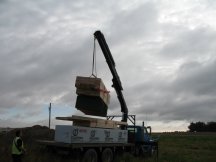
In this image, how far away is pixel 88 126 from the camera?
59.5 ft

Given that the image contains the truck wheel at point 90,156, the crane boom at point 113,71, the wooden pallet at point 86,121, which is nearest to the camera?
the truck wheel at point 90,156

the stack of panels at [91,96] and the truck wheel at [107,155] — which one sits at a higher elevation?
the stack of panels at [91,96]

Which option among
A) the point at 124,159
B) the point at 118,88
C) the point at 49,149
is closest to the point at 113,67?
the point at 118,88

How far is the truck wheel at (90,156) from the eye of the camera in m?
17.5

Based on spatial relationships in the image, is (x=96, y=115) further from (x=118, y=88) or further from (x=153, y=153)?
(x=153, y=153)

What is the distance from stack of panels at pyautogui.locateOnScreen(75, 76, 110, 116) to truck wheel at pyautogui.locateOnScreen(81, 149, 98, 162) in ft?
7.19

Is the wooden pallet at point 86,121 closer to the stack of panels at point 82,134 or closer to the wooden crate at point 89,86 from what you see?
the stack of panels at point 82,134

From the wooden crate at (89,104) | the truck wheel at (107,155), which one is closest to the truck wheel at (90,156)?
the truck wheel at (107,155)

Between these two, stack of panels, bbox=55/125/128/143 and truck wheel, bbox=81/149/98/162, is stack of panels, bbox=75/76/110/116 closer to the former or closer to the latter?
stack of panels, bbox=55/125/128/143

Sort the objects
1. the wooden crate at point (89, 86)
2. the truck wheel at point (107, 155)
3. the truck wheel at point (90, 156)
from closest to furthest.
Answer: the truck wheel at point (90, 156)
the wooden crate at point (89, 86)
the truck wheel at point (107, 155)

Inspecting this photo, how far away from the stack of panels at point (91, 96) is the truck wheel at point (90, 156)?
219cm

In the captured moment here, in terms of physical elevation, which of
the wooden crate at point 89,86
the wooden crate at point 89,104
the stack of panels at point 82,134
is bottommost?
the stack of panels at point 82,134

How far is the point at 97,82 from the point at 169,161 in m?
5.54

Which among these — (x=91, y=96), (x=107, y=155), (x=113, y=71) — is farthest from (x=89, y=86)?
(x=113, y=71)
